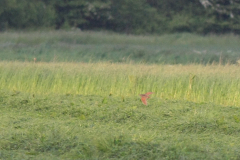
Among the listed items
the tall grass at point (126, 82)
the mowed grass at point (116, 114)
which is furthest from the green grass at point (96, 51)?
the mowed grass at point (116, 114)

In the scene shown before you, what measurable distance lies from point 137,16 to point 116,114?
21089mm

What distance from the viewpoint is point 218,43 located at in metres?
21.5

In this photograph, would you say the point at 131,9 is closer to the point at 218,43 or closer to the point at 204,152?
the point at 218,43

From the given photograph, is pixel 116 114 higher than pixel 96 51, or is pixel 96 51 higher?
pixel 116 114

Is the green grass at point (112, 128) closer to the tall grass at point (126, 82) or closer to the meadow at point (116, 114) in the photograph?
the meadow at point (116, 114)

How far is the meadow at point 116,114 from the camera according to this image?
459cm

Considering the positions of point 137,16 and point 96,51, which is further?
point 137,16

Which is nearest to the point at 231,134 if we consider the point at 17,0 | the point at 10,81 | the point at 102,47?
the point at 10,81

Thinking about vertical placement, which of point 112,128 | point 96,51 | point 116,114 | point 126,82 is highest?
point 112,128

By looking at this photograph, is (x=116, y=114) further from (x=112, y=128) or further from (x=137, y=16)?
(x=137, y=16)

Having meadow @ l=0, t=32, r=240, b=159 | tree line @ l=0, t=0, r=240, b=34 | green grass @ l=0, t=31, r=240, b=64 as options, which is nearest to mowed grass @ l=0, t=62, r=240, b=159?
meadow @ l=0, t=32, r=240, b=159

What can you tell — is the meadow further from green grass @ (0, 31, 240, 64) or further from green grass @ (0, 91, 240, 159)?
green grass @ (0, 31, 240, 64)

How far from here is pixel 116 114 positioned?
6145 millimetres

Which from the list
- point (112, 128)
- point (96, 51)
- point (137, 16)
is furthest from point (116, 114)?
point (137, 16)
